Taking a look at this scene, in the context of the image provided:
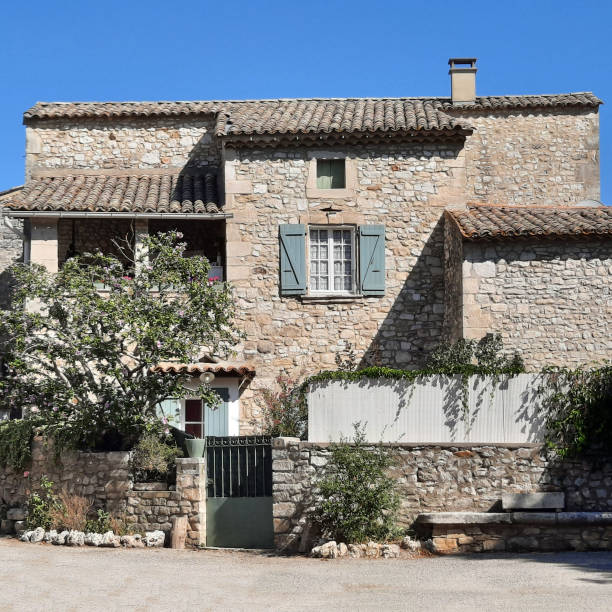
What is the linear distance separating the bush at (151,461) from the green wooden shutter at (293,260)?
5.31 m

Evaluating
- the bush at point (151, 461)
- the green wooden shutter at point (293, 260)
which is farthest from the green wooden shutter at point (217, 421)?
the bush at point (151, 461)

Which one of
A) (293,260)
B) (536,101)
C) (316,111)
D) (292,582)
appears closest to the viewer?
(292,582)

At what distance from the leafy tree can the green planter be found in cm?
65

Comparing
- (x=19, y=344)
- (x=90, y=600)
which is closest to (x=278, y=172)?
(x=19, y=344)

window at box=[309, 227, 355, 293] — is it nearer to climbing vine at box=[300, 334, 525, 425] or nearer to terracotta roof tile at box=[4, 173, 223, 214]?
climbing vine at box=[300, 334, 525, 425]

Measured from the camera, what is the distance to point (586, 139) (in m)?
24.6

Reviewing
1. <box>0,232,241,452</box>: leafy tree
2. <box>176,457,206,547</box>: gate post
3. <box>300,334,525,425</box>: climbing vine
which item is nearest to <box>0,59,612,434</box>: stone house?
<box>300,334,525,425</box>: climbing vine

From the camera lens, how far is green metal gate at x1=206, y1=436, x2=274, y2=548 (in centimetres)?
1481

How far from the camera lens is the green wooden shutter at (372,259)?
1956 centimetres

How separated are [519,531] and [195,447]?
4.71m

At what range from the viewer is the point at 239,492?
14938 millimetres

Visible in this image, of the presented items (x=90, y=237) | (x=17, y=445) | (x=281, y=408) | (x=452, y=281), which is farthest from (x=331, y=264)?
(x=17, y=445)

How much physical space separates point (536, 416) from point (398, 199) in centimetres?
686

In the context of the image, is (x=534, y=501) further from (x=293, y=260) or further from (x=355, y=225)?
(x=355, y=225)
